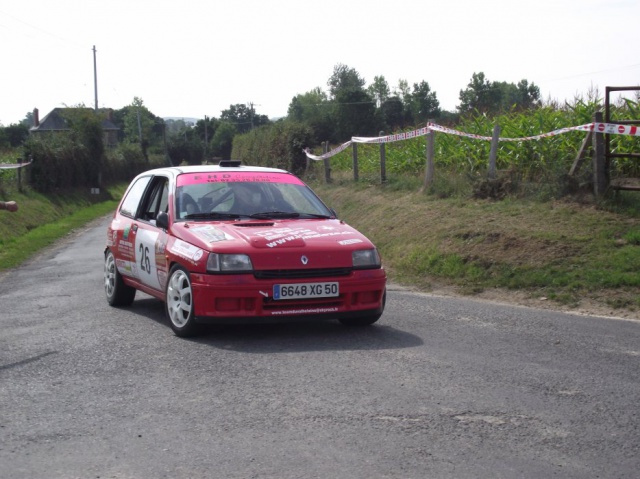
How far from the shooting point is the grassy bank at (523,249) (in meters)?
10.6

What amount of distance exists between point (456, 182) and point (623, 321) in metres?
8.72

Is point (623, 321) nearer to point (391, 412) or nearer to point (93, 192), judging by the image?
point (391, 412)

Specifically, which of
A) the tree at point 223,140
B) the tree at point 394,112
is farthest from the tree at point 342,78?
the tree at point 394,112

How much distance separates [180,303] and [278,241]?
1.06m

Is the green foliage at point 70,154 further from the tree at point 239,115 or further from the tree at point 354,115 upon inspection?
the tree at point 239,115

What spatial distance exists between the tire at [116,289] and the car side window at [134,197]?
0.57 m

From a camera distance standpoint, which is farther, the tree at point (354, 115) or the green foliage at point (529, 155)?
the tree at point (354, 115)

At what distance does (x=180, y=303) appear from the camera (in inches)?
316

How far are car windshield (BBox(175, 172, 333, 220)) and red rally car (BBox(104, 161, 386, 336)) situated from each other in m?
0.01

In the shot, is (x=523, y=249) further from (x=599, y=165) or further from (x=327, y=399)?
(x=327, y=399)

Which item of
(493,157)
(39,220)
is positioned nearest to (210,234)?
(493,157)

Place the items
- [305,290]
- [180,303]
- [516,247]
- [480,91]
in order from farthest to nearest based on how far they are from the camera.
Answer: [480,91]
[516,247]
[180,303]
[305,290]

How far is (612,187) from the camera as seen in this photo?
1325 cm

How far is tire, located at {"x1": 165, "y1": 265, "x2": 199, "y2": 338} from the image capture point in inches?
310
